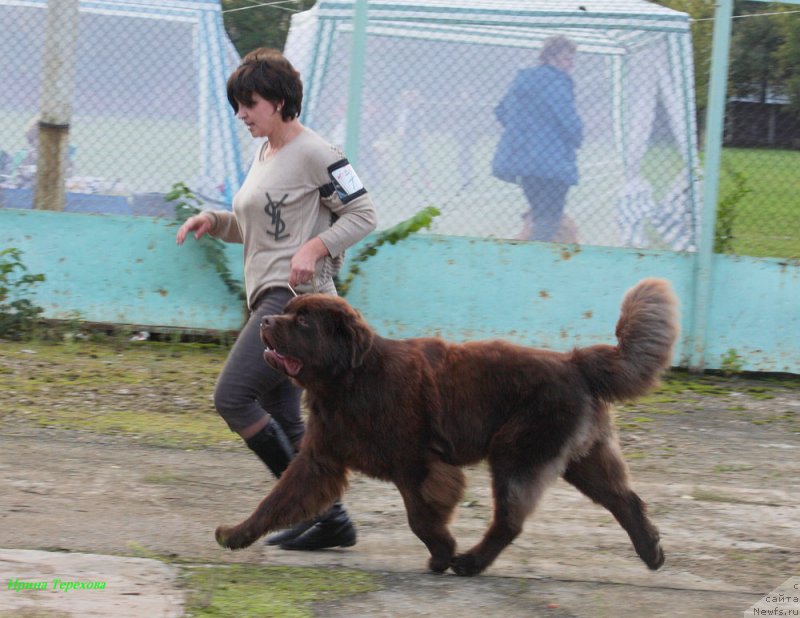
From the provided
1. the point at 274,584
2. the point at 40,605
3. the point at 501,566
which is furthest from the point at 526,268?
the point at 40,605

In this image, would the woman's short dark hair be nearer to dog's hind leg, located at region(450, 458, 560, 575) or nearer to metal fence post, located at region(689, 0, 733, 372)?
dog's hind leg, located at region(450, 458, 560, 575)

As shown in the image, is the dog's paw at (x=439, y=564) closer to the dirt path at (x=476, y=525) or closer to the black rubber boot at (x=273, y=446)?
the dirt path at (x=476, y=525)

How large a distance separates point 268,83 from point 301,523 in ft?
5.70

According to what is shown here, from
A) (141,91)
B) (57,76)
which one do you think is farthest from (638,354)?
(57,76)

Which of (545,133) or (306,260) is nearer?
(306,260)

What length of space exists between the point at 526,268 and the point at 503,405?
4.00 meters

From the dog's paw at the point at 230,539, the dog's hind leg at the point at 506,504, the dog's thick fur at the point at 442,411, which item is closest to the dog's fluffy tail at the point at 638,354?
the dog's thick fur at the point at 442,411

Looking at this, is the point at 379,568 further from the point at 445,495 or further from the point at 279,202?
the point at 279,202

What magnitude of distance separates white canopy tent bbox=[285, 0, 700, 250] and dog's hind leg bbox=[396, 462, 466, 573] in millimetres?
4240

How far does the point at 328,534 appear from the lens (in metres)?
4.65

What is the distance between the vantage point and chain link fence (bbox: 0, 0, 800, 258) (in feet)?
27.3

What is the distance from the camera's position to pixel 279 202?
4480mm

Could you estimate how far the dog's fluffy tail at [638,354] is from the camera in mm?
4414

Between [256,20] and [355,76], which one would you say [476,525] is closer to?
[355,76]
